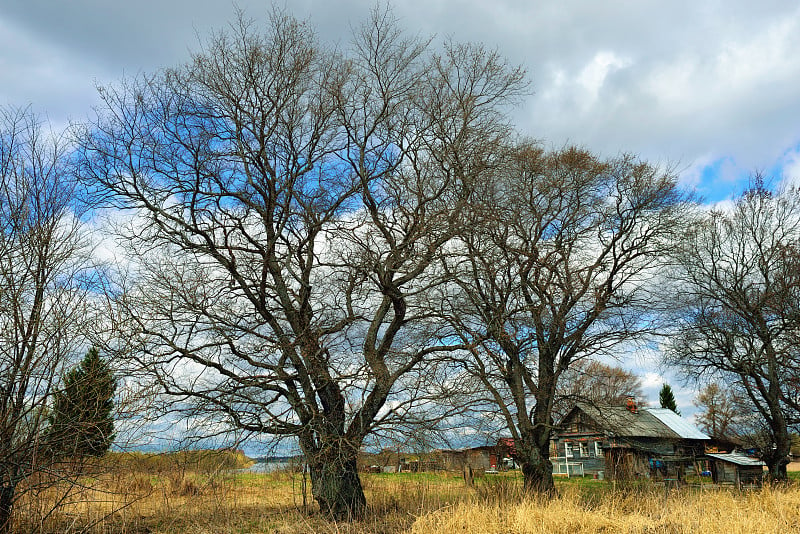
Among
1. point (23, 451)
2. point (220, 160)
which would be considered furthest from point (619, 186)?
point (23, 451)

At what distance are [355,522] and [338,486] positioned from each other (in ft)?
4.89

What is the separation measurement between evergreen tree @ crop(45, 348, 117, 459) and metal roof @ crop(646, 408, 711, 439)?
3568 centimetres

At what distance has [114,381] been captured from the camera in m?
9.61

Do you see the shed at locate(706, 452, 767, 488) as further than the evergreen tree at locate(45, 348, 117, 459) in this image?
Yes

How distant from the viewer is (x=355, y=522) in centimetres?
1151

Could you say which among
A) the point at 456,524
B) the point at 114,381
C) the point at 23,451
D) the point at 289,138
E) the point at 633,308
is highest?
the point at 289,138

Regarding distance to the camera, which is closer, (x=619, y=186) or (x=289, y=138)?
(x=289, y=138)

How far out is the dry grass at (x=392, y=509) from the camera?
9805 mm

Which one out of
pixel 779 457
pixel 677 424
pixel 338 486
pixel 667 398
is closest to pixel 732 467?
pixel 677 424

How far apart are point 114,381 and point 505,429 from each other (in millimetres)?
10261

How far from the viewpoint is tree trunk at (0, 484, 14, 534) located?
8590mm

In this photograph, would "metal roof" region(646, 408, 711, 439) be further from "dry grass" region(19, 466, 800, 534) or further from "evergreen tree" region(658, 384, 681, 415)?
"dry grass" region(19, 466, 800, 534)

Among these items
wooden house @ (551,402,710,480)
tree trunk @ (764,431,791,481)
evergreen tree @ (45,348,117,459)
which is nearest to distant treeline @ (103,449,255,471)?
evergreen tree @ (45,348,117,459)

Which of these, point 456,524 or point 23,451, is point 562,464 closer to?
point 456,524
